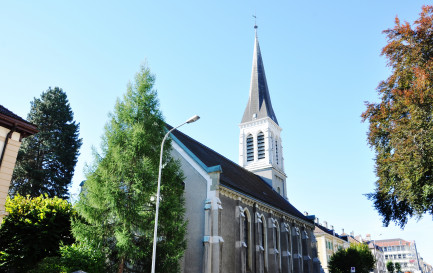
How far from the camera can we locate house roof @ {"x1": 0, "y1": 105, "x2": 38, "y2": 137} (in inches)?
509

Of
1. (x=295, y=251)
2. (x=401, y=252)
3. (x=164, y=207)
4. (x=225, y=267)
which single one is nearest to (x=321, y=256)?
(x=295, y=251)

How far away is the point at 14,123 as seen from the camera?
13.2 metres

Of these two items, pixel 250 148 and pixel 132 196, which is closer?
pixel 132 196

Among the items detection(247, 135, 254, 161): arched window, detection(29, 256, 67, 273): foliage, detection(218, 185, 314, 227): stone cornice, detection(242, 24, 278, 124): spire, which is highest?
detection(242, 24, 278, 124): spire

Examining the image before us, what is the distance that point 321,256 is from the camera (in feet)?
177

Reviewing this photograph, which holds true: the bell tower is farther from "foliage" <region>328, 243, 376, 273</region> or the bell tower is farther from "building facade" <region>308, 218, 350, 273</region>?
"building facade" <region>308, 218, 350, 273</region>

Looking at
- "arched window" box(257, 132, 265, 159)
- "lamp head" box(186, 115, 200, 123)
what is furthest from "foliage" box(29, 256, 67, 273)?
"arched window" box(257, 132, 265, 159)

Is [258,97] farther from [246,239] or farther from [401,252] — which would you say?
[401,252]

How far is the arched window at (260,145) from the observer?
1501 inches

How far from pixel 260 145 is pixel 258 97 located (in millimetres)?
6773

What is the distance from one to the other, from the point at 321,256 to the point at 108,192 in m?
47.9

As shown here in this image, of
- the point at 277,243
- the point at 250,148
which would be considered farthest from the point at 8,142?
the point at 250,148

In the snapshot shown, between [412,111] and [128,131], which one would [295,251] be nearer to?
[412,111]

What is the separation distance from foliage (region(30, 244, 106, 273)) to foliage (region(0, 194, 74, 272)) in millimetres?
3270
